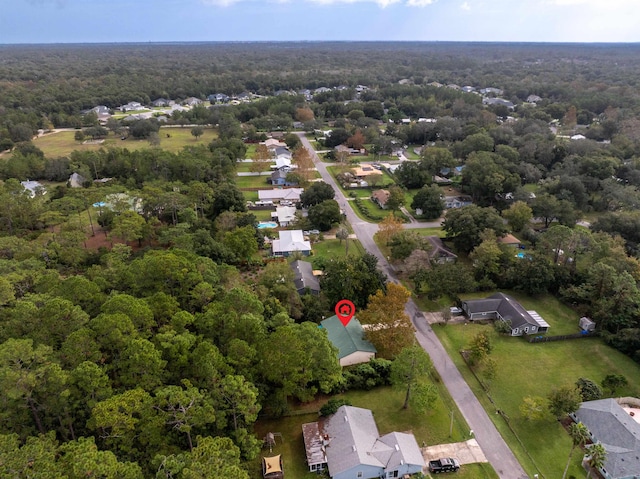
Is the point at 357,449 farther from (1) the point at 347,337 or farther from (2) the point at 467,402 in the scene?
(1) the point at 347,337

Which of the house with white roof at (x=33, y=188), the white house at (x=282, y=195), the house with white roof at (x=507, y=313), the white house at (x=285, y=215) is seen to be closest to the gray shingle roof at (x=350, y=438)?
the house with white roof at (x=507, y=313)

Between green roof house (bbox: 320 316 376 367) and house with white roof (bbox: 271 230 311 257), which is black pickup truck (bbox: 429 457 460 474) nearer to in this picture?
green roof house (bbox: 320 316 376 367)

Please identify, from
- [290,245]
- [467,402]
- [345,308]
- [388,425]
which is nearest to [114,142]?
[290,245]

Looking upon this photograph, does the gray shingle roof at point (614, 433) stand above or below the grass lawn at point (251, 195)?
above

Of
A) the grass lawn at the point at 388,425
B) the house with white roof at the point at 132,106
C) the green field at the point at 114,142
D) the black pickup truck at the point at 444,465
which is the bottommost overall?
the grass lawn at the point at 388,425

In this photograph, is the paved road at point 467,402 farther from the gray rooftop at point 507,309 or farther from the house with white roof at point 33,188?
the house with white roof at point 33,188

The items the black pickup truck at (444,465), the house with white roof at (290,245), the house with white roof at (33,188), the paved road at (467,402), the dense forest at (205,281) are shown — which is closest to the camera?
the dense forest at (205,281)
